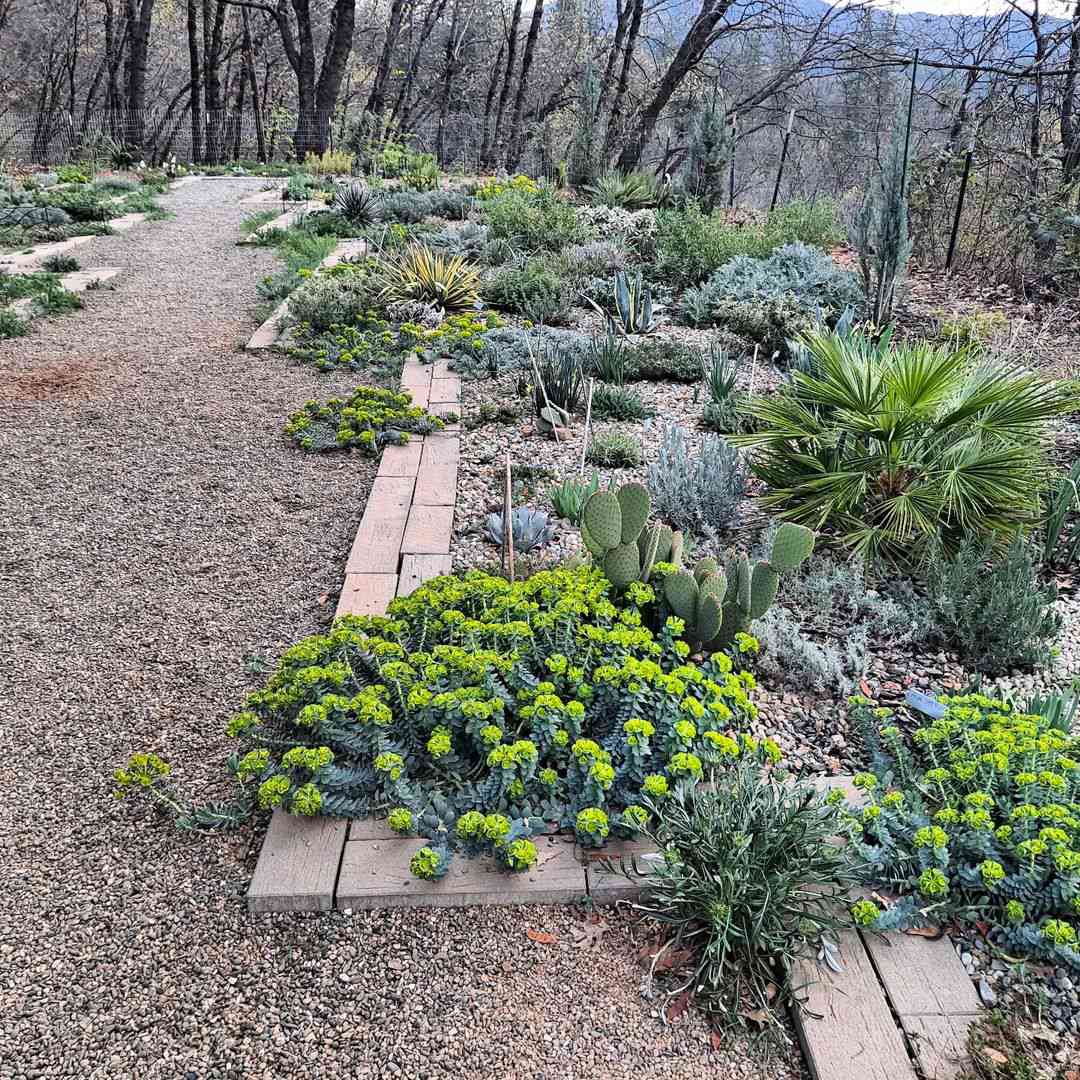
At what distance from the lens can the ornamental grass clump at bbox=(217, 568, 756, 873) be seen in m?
2.12

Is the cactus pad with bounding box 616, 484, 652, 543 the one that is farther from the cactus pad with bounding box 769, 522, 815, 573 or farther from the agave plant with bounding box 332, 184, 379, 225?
the agave plant with bounding box 332, 184, 379, 225

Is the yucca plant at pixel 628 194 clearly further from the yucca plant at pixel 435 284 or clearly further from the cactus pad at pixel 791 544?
the cactus pad at pixel 791 544

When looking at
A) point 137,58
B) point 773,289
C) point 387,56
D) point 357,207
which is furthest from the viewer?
point 387,56

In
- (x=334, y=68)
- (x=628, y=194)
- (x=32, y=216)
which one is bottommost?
(x=32, y=216)

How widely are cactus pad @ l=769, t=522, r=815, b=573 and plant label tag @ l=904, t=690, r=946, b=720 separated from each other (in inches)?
20.3

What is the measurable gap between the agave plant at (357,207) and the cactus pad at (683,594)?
315 inches

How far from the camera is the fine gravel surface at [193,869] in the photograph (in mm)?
1738

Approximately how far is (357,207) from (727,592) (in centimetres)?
822

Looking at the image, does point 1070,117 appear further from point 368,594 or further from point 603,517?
point 368,594

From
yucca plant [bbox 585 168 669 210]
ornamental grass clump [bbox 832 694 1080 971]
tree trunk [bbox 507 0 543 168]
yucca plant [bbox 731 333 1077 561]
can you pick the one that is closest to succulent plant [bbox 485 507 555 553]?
yucca plant [bbox 731 333 1077 561]

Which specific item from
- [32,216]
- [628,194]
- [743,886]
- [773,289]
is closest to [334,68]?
[628,194]

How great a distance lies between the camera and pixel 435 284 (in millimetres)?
6445

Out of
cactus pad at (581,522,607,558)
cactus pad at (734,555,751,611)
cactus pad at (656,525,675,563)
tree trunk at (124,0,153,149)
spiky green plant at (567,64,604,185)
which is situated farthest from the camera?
tree trunk at (124,0,153,149)

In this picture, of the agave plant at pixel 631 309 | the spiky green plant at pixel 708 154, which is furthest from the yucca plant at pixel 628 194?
the agave plant at pixel 631 309
